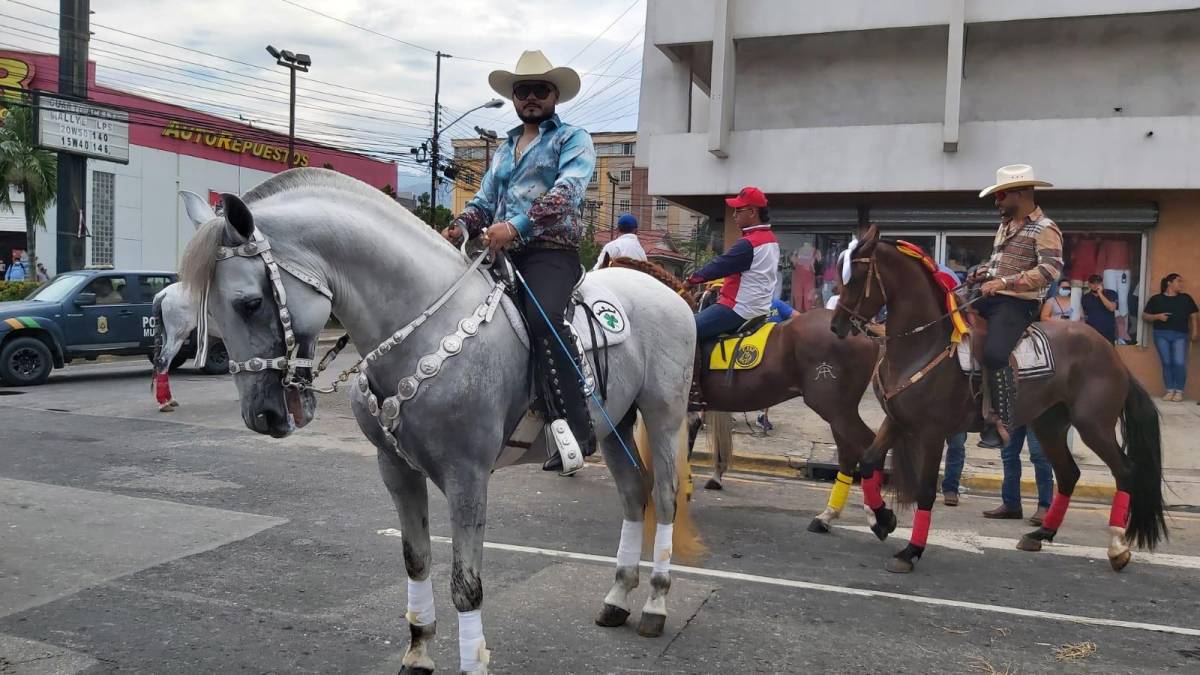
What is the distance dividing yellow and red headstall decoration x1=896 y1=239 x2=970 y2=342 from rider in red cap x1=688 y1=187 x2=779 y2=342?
1.26 m

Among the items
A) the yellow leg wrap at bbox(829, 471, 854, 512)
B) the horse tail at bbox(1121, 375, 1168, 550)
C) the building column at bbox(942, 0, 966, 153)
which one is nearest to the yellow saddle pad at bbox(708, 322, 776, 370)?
the yellow leg wrap at bbox(829, 471, 854, 512)

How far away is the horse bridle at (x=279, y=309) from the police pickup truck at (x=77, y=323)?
11.7 m

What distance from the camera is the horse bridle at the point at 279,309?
286 cm

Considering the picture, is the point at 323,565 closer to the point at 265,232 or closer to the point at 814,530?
the point at 265,232

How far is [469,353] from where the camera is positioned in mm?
3307

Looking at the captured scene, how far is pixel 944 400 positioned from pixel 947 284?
842 millimetres

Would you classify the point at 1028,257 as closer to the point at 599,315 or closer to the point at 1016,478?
the point at 1016,478

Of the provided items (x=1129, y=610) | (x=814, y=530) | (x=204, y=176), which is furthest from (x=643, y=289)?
(x=204, y=176)

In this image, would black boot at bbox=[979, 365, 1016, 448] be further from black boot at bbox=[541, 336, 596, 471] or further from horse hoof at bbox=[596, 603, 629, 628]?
black boot at bbox=[541, 336, 596, 471]

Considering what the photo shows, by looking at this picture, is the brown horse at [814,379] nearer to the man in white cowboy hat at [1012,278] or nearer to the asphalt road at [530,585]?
the asphalt road at [530,585]

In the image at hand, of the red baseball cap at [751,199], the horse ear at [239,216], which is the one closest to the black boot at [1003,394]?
the red baseball cap at [751,199]

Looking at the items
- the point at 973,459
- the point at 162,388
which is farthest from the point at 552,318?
the point at 162,388

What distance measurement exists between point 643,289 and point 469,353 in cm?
153

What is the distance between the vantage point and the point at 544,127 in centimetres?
390
